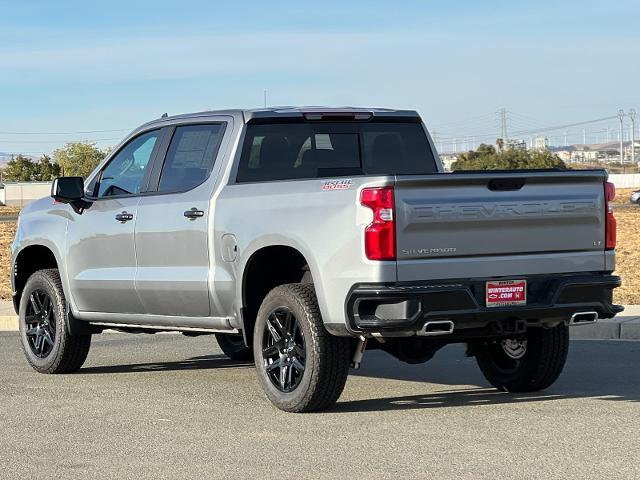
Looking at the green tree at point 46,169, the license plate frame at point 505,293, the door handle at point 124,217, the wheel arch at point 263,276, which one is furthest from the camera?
the green tree at point 46,169

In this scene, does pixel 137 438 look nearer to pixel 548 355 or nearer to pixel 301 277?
pixel 301 277

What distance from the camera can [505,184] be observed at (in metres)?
8.27

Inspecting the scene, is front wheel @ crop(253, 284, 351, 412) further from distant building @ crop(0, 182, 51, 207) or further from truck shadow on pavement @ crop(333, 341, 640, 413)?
distant building @ crop(0, 182, 51, 207)

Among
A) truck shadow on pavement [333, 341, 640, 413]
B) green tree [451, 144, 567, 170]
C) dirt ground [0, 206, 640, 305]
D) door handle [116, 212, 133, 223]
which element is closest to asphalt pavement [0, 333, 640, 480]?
truck shadow on pavement [333, 341, 640, 413]

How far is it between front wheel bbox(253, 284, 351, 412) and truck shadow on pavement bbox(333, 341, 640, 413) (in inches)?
14.6

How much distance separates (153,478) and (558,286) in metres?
3.15

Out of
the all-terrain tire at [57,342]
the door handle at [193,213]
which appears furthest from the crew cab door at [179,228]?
the all-terrain tire at [57,342]

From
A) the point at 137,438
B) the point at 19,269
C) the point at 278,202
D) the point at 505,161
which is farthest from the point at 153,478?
the point at 505,161

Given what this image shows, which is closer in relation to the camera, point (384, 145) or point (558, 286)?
point (558, 286)

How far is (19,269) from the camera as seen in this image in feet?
38.0

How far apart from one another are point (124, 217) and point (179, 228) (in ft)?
2.53

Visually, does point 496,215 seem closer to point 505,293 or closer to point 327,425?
point 505,293

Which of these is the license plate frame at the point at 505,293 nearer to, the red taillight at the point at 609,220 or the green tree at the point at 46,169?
the red taillight at the point at 609,220

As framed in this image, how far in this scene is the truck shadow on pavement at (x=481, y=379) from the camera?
912 centimetres
